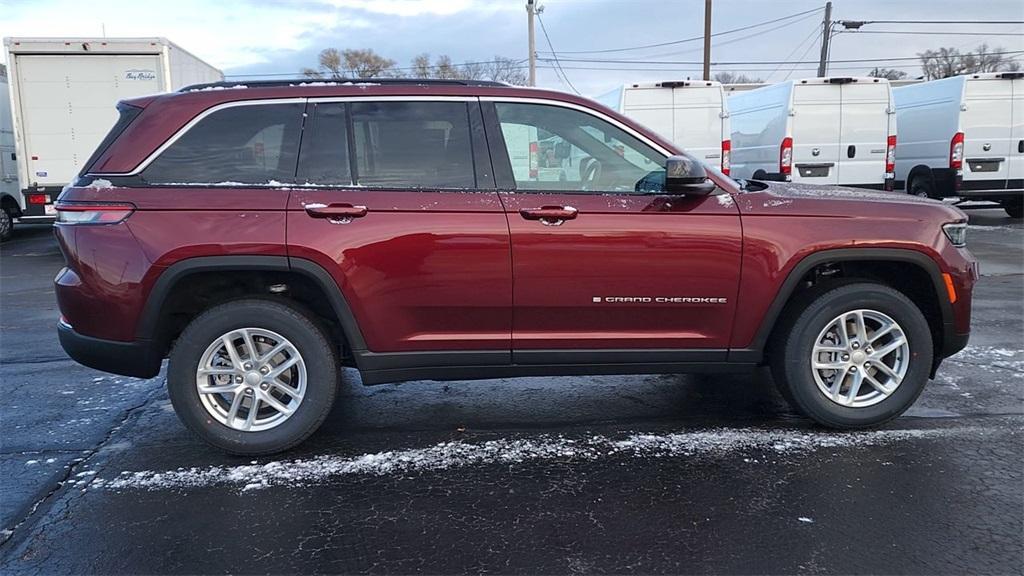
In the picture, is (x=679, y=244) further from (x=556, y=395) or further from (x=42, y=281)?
(x=42, y=281)

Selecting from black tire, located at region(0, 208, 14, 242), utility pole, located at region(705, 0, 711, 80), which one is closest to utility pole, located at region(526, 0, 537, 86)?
utility pole, located at region(705, 0, 711, 80)

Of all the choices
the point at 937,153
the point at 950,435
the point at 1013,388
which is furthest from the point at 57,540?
the point at 937,153

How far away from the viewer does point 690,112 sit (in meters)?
12.9

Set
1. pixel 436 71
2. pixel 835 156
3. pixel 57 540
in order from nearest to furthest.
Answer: pixel 57 540, pixel 835 156, pixel 436 71

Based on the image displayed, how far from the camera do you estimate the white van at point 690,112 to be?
1281 cm

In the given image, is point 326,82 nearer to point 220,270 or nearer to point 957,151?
point 220,270

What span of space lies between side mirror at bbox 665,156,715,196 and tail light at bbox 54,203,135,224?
8.74 ft

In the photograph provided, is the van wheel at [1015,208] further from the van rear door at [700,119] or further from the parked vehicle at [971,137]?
the van rear door at [700,119]

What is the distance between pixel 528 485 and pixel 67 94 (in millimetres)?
11761

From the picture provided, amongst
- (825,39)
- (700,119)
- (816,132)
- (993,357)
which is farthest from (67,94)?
(825,39)

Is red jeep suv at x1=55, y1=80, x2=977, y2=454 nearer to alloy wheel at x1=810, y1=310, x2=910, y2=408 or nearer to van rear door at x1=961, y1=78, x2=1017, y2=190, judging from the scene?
alloy wheel at x1=810, y1=310, x2=910, y2=408

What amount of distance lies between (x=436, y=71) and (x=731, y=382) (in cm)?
4555

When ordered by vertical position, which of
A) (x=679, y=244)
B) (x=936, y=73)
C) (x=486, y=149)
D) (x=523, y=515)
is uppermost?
(x=936, y=73)

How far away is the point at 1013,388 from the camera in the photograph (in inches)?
192
